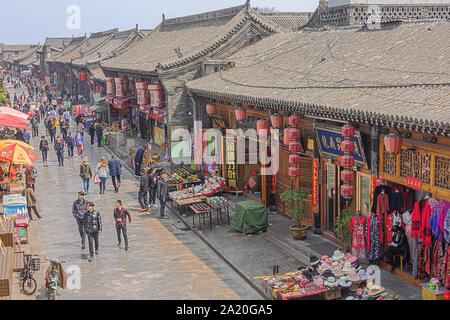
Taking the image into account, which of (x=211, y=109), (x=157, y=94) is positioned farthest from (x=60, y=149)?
(x=211, y=109)

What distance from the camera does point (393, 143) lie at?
1200 cm

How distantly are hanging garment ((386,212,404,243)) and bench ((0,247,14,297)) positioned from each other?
8.00 metres

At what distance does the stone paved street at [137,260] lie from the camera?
1296cm

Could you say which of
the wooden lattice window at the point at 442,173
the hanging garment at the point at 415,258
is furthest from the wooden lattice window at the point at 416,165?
the hanging garment at the point at 415,258

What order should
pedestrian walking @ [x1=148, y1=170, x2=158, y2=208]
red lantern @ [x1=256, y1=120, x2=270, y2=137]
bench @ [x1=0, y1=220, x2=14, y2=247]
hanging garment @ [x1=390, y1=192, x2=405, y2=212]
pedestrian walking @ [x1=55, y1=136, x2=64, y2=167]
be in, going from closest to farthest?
hanging garment @ [x1=390, y1=192, x2=405, y2=212] → bench @ [x1=0, y1=220, x2=14, y2=247] → red lantern @ [x1=256, y1=120, x2=270, y2=137] → pedestrian walking @ [x1=148, y1=170, x2=158, y2=208] → pedestrian walking @ [x1=55, y1=136, x2=64, y2=167]

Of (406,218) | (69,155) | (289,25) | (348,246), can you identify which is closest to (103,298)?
(348,246)

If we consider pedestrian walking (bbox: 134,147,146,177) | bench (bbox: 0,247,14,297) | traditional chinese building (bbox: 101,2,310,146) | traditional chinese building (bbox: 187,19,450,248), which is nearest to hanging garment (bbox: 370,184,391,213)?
A: traditional chinese building (bbox: 187,19,450,248)

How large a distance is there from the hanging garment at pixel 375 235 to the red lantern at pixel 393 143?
1.89m

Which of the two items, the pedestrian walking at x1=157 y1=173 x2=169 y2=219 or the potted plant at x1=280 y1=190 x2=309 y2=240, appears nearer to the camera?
the potted plant at x1=280 y1=190 x2=309 y2=240

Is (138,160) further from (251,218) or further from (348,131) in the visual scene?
(348,131)

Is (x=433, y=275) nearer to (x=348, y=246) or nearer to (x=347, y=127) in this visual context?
(x=348, y=246)

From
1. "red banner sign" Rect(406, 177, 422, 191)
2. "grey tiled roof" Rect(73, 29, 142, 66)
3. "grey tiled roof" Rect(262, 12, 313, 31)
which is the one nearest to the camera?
"red banner sign" Rect(406, 177, 422, 191)

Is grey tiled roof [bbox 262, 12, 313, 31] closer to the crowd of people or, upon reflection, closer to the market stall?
the crowd of people

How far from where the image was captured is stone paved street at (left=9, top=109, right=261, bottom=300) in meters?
13.0
